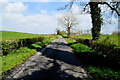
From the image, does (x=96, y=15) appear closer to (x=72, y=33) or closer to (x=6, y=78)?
(x=6, y=78)

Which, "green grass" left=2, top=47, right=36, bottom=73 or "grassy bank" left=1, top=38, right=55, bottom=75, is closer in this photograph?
"grassy bank" left=1, top=38, right=55, bottom=75

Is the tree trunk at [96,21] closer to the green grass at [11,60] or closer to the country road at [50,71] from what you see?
the country road at [50,71]

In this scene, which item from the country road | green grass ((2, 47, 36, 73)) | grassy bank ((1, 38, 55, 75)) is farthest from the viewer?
green grass ((2, 47, 36, 73))

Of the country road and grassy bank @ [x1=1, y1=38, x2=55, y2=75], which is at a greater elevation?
grassy bank @ [x1=1, y1=38, x2=55, y2=75]

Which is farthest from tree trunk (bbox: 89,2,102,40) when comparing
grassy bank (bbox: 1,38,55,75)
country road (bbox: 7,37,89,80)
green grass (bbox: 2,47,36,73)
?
green grass (bbox: 2,47,36,73)

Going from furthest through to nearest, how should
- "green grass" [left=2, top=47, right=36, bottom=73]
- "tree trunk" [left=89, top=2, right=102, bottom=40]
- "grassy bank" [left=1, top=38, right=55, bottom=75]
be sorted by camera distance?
"tree trunk" [left=89, top=2, right=102, bottom=40] → "green grass" [left=2, top=47, right=36, bottom=73] → "grassy bank" [left=1, top=38, right=55, bottom=75]

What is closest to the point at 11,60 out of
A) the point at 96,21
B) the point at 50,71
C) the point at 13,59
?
the point at 13,59

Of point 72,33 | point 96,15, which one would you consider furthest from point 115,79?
point 72,33

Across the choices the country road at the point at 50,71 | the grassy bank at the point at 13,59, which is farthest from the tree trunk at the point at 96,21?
the country road at the point at 50,71

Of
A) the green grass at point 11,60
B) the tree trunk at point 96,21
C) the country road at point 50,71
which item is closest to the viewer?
the country road at point 50,71

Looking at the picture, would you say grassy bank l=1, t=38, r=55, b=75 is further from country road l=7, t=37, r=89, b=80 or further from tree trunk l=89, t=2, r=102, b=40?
tree trunk l=89, t=2, r=102, b=40

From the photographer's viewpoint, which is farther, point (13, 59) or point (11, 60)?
point (13, 59)

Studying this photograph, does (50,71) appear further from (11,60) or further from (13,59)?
(13,59)

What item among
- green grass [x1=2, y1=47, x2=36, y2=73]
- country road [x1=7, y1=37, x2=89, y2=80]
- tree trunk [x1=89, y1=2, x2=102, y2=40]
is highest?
tree trunk [x1=89, y1=2, x2=102, y2=40]
